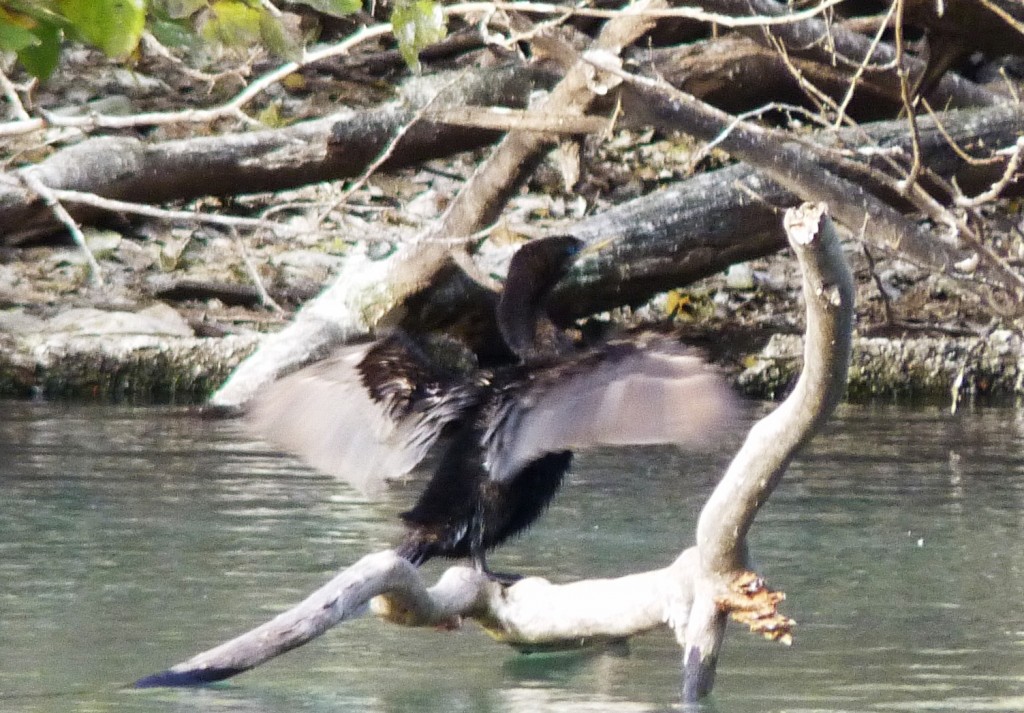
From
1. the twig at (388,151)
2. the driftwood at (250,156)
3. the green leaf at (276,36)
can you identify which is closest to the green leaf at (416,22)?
the green leaf at (276,36)

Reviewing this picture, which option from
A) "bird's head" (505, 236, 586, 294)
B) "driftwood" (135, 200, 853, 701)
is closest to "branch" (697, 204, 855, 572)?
"driftwood" (135, 200, 853, 701)

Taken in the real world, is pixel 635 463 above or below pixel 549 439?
below

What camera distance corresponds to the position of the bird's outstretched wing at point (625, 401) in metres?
4.50

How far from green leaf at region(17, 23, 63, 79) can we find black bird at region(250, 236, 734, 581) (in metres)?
2.26

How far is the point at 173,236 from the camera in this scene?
11.6m

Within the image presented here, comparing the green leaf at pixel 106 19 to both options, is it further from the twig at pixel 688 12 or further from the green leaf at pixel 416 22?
the twig at pixel 688 12

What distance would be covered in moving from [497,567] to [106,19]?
3.92 metres

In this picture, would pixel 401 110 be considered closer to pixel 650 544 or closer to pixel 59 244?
pixel 59 244

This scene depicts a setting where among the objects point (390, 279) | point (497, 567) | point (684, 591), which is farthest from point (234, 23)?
point (390, 279)

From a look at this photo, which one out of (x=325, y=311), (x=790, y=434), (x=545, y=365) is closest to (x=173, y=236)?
(x=325, y=311)

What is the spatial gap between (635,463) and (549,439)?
3.89 metres

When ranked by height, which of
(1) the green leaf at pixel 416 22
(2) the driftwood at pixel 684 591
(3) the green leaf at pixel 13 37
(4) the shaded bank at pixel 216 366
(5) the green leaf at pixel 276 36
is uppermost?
(3) the green leaf at pixel 13 37

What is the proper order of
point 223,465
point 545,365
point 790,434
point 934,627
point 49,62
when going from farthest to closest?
point 223,465 → point 934,627 → point 545,365 → point 790,434 → point 49,62

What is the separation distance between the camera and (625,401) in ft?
15.1
